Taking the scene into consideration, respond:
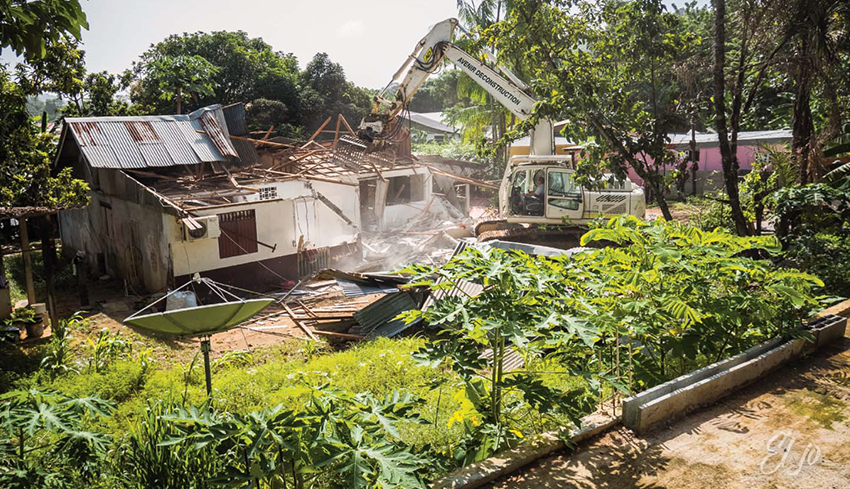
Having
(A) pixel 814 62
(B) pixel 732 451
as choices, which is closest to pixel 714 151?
(A) pixel 814 62

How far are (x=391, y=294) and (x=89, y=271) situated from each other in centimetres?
1147

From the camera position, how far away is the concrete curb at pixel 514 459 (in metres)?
4.18

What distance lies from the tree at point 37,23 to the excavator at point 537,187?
11.4m

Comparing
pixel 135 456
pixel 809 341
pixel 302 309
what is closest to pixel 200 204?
pixel 302 309

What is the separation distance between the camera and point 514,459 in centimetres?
445

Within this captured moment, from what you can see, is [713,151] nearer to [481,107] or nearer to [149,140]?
[481,107]

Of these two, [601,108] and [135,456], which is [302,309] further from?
[135,456]

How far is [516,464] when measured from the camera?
14.6ft

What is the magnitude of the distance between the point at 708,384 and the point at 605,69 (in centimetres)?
733

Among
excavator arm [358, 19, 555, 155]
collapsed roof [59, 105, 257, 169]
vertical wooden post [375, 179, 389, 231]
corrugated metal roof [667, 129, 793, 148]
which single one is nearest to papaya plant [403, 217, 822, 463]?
excavator arm [358, 19, 555, 155]

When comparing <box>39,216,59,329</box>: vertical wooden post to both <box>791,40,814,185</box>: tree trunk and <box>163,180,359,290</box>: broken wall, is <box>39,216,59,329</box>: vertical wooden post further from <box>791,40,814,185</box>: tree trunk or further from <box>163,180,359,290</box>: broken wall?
<box>791,40,814,185</box>: tree trunk

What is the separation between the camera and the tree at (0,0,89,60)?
13.3 feet

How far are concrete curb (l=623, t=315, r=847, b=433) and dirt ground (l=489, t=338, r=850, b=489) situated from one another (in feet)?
0.32

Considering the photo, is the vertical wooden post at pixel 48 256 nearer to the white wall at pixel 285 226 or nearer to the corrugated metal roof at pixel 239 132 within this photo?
the white wall at pixel 285 226
